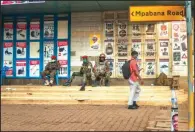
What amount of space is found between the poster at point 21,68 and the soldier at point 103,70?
357 cm

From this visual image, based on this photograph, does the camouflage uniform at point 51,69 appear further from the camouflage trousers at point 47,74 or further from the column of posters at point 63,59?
the column of posters at point 63,59

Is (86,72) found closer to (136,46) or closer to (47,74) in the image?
(47,74)

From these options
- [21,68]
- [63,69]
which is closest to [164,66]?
[63,69]

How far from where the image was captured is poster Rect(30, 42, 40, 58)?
17734 mm

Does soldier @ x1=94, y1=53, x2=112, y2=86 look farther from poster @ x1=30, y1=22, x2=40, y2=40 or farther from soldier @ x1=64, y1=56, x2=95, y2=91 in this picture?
poster @ x1=30, y1=22, x2=40, y2=40

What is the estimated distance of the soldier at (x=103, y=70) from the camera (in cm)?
1571

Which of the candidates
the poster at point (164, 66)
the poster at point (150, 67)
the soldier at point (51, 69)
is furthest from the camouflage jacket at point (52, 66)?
the poster at point (164, 66)

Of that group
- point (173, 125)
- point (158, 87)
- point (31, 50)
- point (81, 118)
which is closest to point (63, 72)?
point (31, 50)

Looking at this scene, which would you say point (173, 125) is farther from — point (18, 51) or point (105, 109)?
point (18, 51)

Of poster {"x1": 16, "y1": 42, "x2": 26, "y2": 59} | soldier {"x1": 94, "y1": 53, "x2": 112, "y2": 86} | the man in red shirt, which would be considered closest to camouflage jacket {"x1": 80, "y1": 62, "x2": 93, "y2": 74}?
soldier {"x1": 94, "y1": 53, "x2": 112, "y2": 86}

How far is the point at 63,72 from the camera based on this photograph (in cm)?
1742

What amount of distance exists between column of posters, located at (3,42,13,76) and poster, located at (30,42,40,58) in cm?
92

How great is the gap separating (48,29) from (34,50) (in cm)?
110

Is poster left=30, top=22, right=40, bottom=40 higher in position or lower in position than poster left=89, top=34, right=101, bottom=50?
higher
